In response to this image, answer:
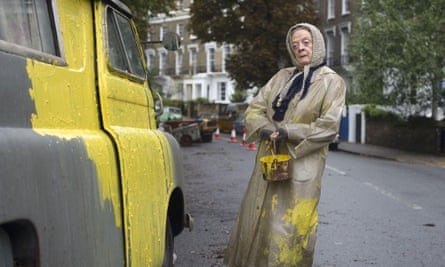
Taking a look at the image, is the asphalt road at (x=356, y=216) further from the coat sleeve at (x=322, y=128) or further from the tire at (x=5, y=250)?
the tire at (x=5, y=250)

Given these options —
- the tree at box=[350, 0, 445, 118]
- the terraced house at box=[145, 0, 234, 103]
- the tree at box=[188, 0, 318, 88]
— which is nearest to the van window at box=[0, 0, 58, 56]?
the tree at box=[350, 0, 445, 118]

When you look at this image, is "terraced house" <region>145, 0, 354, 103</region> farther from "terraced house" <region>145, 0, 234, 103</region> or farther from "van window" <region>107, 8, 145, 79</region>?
"van window" <region>107, 8, 145, 79</region>

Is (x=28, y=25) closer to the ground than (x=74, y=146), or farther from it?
farther from it

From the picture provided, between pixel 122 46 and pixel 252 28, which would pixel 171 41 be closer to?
pixel 122 46

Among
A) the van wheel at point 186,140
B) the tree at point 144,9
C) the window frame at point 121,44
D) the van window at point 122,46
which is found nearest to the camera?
the window frame at point 121,44

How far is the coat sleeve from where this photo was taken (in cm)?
489

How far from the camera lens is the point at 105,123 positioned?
3637mm

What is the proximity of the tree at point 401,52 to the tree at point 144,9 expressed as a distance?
782cm

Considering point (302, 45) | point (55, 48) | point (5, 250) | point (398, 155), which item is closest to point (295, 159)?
point (302, 45)

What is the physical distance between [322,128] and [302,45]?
578 millimetres

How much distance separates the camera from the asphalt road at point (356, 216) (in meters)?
6.94

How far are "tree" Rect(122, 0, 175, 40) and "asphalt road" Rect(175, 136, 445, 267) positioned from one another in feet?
12.8

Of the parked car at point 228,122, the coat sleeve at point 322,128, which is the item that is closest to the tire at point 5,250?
the coat sleeve at point 322,128

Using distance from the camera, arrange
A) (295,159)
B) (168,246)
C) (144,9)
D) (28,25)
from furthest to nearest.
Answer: (144,9), (295,159), (168,246), (28,25)
